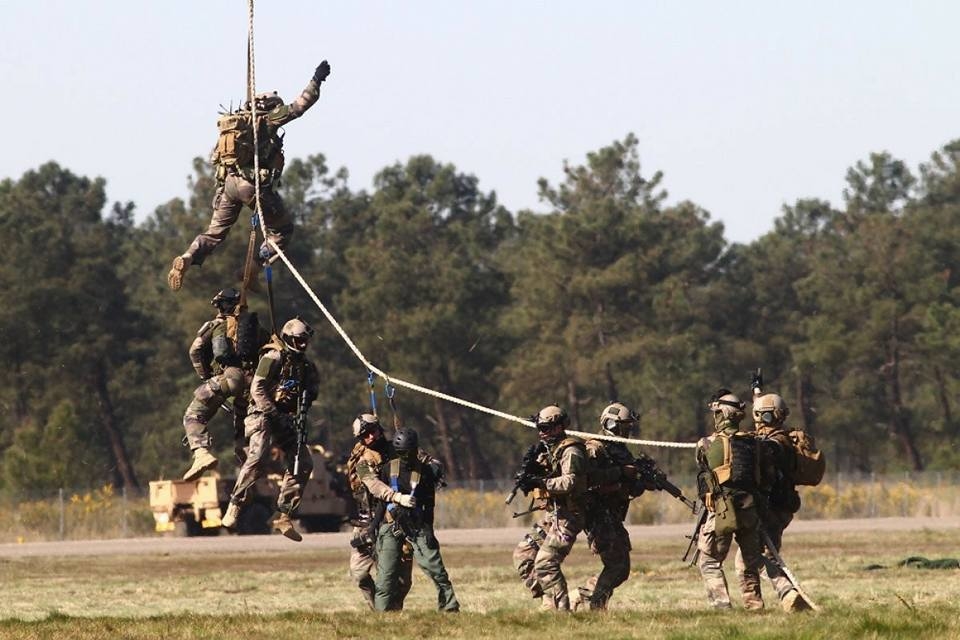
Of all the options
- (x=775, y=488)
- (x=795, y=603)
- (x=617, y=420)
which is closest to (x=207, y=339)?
(x=617, y=420)

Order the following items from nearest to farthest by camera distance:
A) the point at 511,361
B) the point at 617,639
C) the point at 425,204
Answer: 1. the point at 617,639
2. the point at 511,361
3. the point at 425,204

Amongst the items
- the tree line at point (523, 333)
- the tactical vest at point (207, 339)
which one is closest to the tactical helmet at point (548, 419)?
the tactical vest at point (207, 339)

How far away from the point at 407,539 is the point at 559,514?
1.58m

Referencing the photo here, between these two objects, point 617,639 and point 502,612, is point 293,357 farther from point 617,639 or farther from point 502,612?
point 617,639

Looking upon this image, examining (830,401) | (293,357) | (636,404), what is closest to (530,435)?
(636,404)

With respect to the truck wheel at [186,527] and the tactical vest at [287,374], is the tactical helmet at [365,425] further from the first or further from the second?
the truck wheel at [186,527]

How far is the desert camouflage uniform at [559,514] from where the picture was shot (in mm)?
18312

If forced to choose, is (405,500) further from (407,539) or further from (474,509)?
(474,509)

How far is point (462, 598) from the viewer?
24.8m

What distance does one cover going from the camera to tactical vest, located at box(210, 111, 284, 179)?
19828 millimetres

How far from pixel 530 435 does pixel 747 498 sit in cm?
6273

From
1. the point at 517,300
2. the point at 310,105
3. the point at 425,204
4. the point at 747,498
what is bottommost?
the point at 747,498

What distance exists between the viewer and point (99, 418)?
7931cm

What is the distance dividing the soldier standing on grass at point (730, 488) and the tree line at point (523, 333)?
50.8 m
